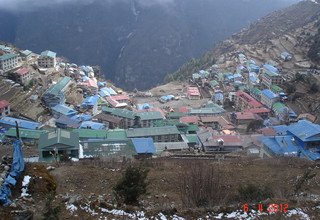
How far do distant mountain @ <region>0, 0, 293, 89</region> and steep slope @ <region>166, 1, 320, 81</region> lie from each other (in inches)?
921

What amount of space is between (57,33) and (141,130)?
8445cm

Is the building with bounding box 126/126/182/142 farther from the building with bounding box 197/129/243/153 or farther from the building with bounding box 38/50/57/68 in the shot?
the building with bounding box 38/50/57/68

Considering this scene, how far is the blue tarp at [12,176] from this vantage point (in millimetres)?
7218

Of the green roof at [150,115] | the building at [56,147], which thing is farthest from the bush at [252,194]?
the green roof at [150,115]

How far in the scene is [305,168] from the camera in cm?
1358

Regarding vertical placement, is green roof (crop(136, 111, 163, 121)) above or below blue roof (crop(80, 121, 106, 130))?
above

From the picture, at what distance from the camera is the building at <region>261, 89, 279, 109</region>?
113ft

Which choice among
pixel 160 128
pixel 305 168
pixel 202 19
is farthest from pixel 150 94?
pixel 202 19

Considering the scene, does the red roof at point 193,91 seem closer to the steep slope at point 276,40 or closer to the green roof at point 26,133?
the steep slope at point 276,40

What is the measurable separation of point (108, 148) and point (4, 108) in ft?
37.2

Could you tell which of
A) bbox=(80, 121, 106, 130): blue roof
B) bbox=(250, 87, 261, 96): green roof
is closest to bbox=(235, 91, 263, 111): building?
bbox=(250, 87, 261, 96): green roof

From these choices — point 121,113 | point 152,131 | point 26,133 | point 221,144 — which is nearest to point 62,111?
point 121,113

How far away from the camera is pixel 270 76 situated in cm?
3838

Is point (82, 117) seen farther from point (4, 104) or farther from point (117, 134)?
point (117, 134)
